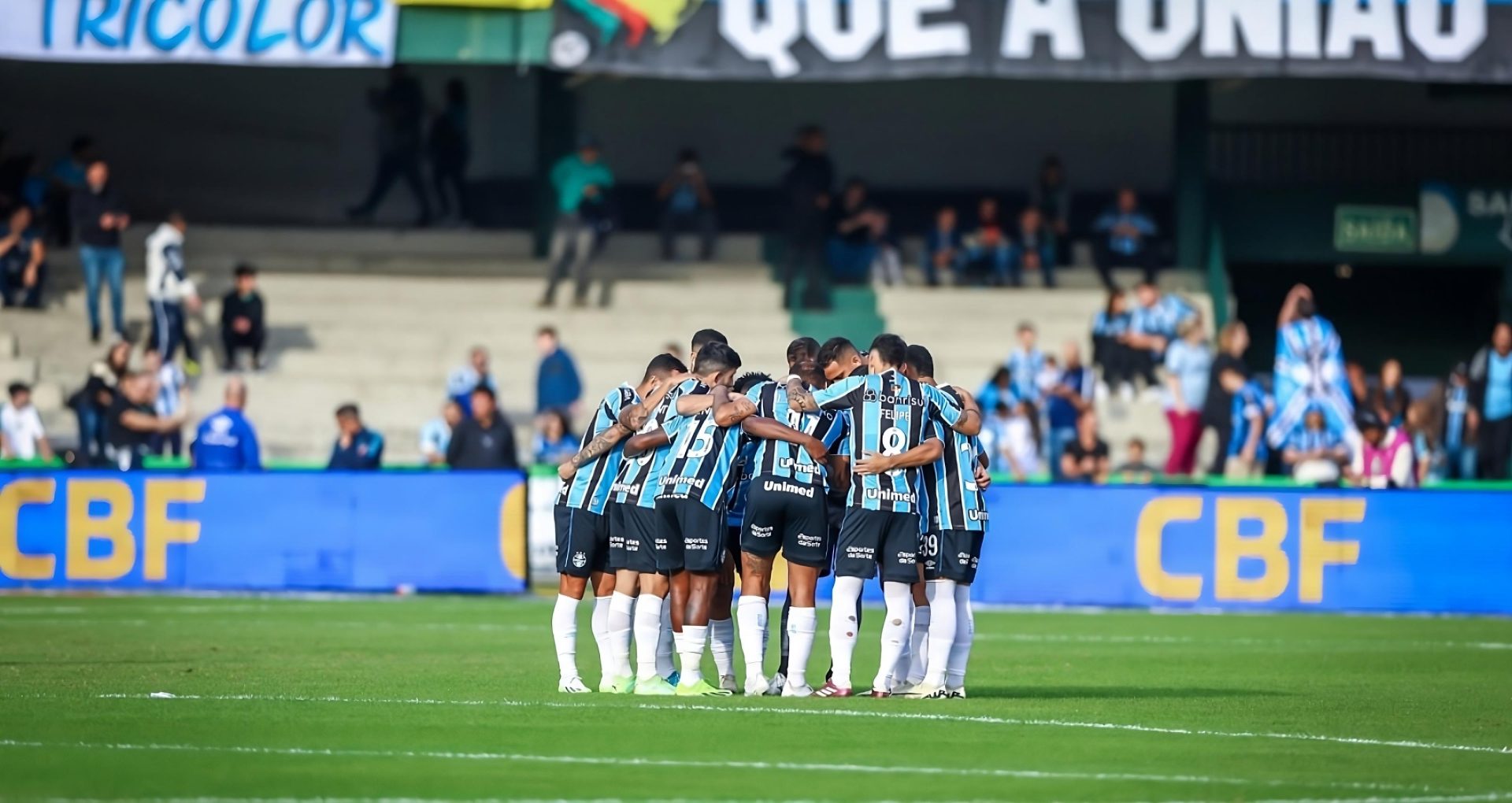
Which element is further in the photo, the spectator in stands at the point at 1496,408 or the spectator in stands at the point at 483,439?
the spectator in stands at the point at 1496,408

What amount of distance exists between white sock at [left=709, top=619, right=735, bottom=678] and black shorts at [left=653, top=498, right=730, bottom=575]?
589mm

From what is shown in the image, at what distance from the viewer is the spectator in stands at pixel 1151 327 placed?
2814cm

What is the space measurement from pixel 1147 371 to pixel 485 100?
36.3 feet

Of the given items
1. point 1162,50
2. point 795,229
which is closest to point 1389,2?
point 1162,50

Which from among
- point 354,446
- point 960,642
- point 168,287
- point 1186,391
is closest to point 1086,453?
point 1186,391

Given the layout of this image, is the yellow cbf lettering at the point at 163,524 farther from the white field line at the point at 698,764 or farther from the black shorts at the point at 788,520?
the white field line at the point at 698,764

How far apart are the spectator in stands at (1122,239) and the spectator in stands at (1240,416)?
17.8ft

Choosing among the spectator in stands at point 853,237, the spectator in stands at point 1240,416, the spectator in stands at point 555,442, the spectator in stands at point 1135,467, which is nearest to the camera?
the spectator in stands at point 1135,467

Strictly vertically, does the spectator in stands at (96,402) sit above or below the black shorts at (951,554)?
above

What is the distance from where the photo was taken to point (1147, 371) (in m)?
28.3

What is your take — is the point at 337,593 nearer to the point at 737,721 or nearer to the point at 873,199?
the point at 737,721

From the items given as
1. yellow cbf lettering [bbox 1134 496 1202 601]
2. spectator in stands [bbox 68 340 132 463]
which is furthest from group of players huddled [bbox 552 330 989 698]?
spectator in stands [bbox 68 340 132 463]

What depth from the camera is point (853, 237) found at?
102 feet

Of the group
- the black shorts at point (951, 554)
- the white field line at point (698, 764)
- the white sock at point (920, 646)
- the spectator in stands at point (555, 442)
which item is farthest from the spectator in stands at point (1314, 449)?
the white field line at point (698, 764)
